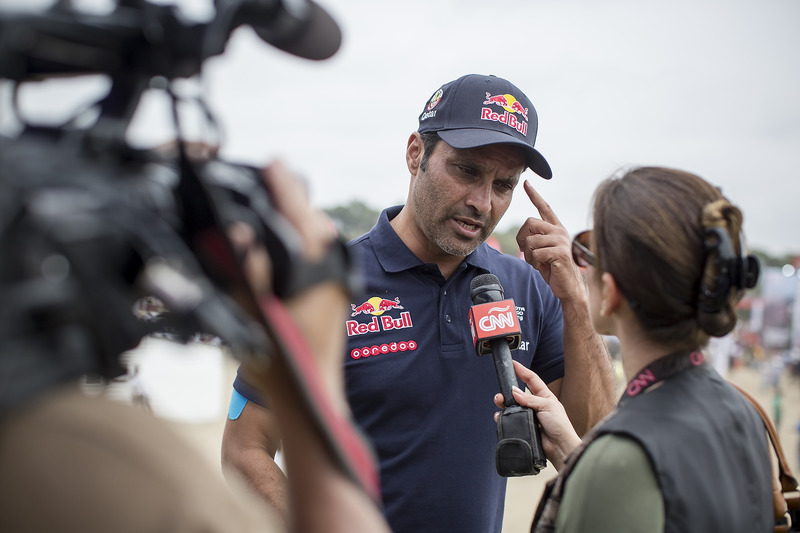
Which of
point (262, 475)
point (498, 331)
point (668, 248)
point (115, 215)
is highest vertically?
point (115, 215)

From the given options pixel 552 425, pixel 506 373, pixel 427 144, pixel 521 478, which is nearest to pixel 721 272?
pixel 552 425

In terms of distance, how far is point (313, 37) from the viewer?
1001 mm

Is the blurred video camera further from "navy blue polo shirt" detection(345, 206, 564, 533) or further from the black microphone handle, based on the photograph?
"navy blue polo shirt" detection(345, 206, 564, 533)

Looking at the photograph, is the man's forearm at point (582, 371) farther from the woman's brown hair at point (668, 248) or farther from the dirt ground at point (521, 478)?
the woman's brown hair at point (668, 248)

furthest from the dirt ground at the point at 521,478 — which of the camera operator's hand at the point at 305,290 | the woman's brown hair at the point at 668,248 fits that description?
the woman's brown hair at the point at 668,248

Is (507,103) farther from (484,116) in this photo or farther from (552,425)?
(552,425)

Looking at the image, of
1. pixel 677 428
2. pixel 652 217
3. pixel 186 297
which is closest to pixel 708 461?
pixel 677 428

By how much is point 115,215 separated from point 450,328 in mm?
2143

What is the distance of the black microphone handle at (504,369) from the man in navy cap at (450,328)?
304mm

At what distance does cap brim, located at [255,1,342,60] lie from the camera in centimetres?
98

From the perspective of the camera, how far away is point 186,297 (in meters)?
0.75

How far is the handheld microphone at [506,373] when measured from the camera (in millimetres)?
2164

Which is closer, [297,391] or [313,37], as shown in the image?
[297,391]

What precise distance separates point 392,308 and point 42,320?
2130 millimetres
